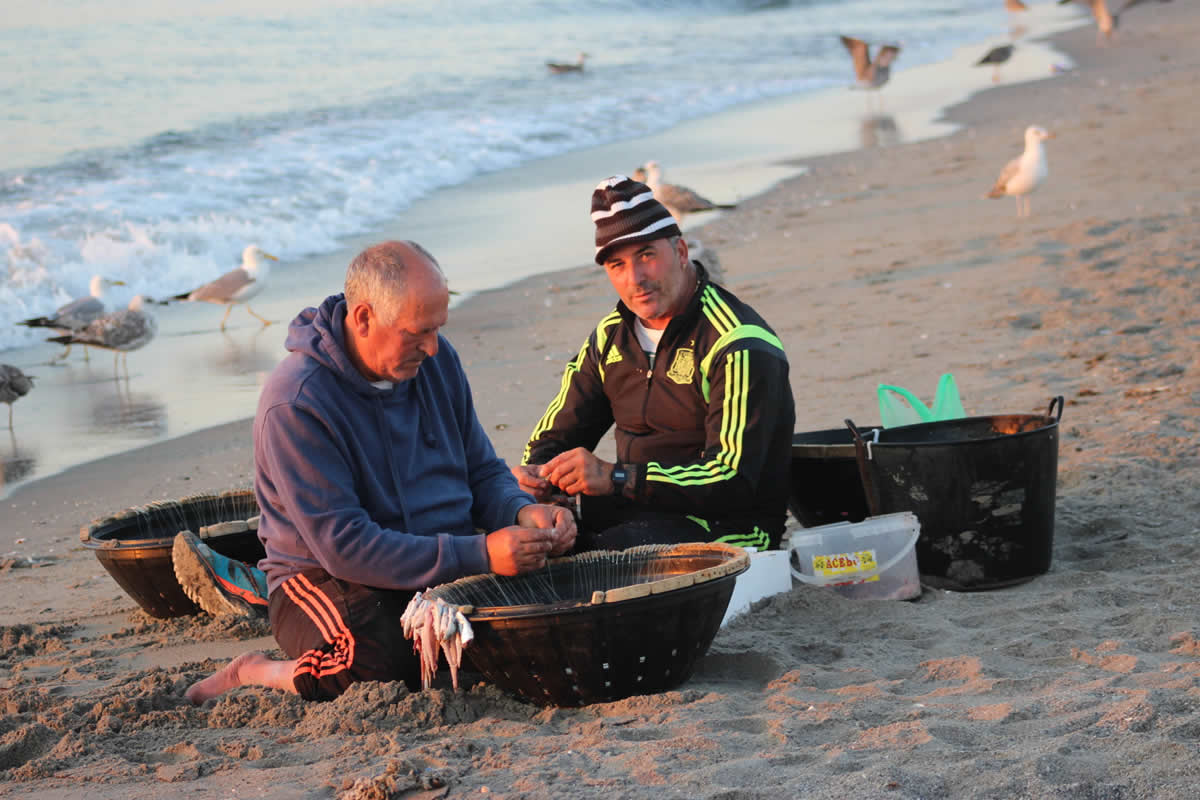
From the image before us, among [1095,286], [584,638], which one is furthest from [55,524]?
[1095,286]

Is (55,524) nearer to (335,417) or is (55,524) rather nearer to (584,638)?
(335,417)

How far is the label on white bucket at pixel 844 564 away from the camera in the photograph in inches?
167

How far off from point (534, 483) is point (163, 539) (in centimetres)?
127

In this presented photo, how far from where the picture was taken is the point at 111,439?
24.5ft

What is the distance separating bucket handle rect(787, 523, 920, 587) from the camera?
420 centimetres

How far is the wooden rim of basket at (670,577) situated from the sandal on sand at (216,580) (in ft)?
3.62

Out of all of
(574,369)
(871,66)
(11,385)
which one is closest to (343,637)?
(574,369)

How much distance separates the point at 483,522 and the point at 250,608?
96 centimetres

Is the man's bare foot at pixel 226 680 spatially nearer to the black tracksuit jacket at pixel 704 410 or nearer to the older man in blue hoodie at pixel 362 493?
the older man in blue hoodie at pixel 362 493

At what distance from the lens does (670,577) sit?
344cm

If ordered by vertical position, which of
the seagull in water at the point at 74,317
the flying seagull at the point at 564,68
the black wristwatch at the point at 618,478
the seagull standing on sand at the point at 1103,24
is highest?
the flying seagull at the point at 564,68

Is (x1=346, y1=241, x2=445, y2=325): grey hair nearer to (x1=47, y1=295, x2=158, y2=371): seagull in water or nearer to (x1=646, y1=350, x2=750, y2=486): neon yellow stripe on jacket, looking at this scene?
(x1=646, y1=350, x2=750, y2=486): neon yellow stripe on jacket

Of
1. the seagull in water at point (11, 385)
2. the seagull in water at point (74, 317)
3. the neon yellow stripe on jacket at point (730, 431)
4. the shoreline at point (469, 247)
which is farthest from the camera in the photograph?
the seagull in water at point (74, 317)

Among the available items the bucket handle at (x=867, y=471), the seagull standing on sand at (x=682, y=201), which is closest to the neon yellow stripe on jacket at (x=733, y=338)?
the bucket handle at (x=867, y=471)
